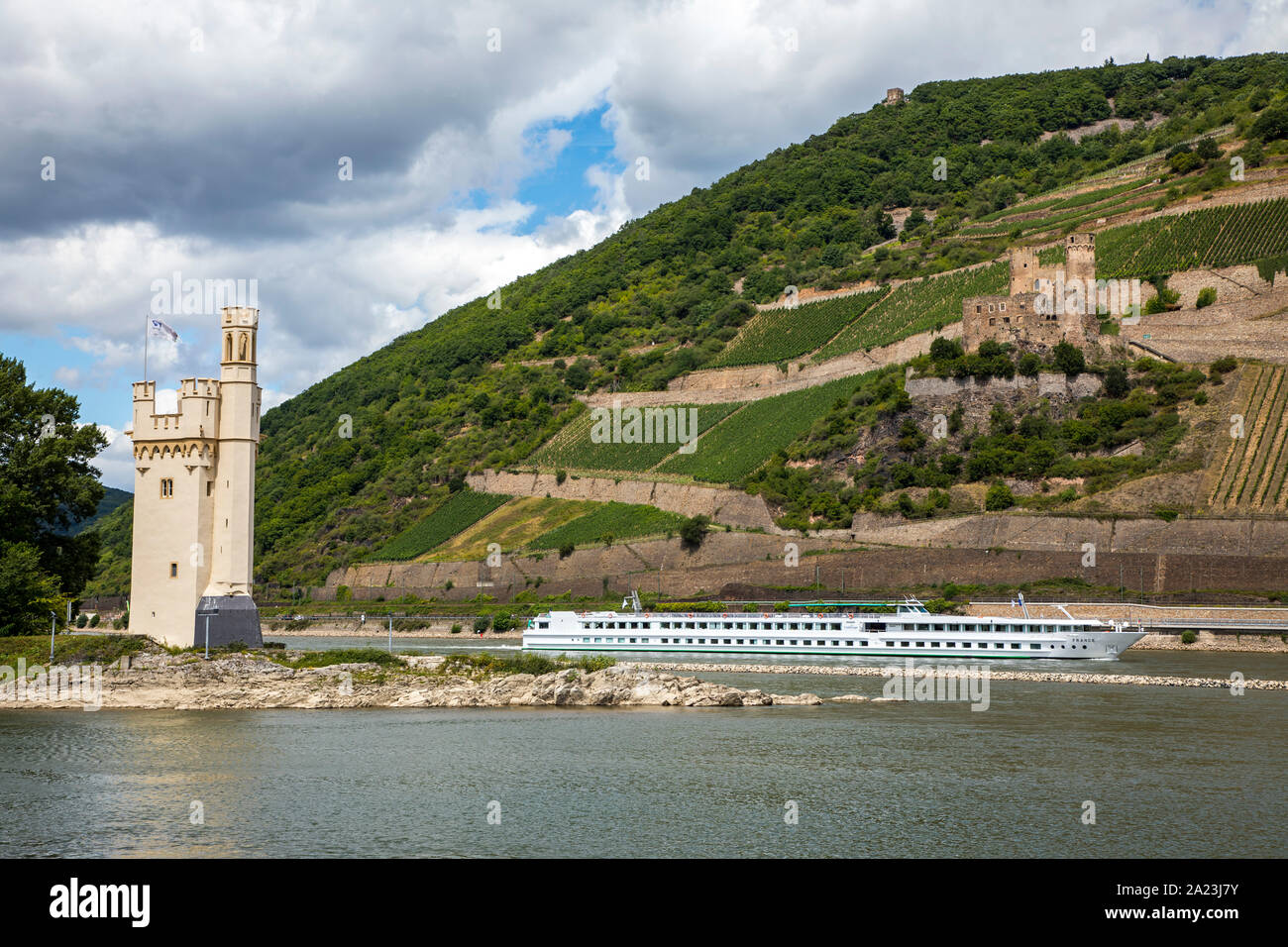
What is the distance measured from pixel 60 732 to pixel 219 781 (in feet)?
25.2

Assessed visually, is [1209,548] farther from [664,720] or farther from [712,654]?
[664,720]

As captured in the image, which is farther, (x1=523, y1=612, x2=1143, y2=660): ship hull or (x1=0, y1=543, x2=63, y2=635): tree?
(x1=523, y1=612, x2=1143, y2=660): ship hull

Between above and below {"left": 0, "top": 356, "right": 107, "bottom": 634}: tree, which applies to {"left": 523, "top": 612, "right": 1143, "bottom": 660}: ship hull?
below

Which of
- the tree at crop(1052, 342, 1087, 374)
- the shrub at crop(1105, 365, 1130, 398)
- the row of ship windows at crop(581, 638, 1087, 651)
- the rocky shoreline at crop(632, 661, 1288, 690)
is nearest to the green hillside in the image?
the tree at crop(1052, 342, 1087, 374)

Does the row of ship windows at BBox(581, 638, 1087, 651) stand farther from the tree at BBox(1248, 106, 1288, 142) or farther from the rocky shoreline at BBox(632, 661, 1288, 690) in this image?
the tree at BBox(1248, 106, 1288, 142)

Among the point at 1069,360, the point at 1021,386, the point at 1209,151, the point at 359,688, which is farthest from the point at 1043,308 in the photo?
the point at 359,688

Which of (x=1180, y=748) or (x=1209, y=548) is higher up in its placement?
(x=1209, y=548)

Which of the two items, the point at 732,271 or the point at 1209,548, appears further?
the point at 732,271

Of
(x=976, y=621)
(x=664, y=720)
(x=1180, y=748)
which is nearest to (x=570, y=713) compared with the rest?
(x=664, y=720)

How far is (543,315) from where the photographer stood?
6014 inches

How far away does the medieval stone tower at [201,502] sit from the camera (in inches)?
1300

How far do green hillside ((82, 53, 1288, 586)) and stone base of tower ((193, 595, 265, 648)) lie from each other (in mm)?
60299

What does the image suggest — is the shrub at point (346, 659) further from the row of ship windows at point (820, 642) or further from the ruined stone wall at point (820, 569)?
the ruined stone wall at point (820, 569)

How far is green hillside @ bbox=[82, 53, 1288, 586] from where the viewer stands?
11112 centimetres
